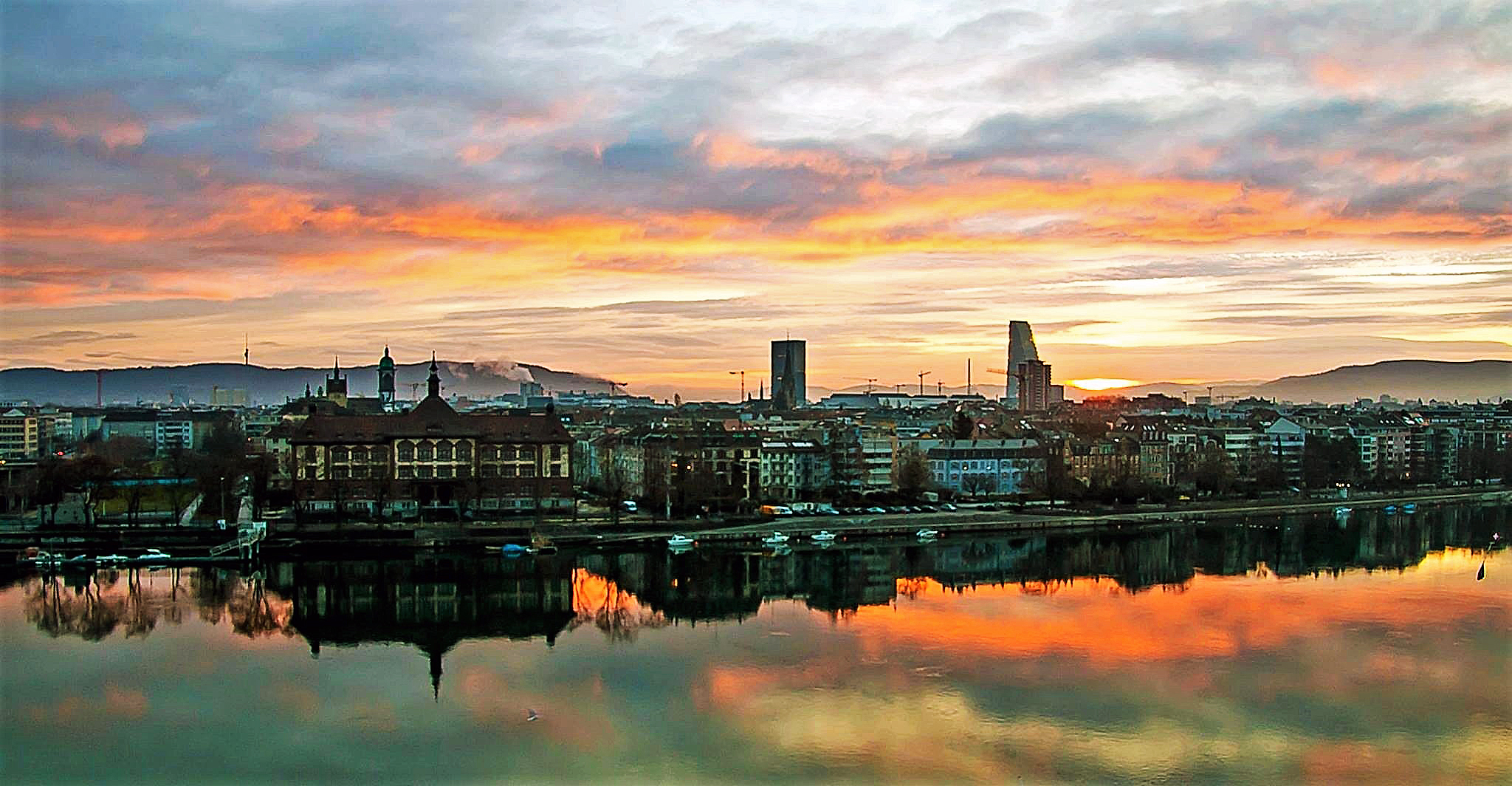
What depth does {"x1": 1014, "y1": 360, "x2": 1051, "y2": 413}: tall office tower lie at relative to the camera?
7875 centimetres

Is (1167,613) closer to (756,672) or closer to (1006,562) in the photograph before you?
(1006,562)

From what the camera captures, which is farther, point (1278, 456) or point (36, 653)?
point (1278, 456)

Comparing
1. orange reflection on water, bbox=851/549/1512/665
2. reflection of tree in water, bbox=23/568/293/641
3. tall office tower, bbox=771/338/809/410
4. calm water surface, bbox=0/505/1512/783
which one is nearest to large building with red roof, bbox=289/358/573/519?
calm water surface, bbox=0/505/1512/783

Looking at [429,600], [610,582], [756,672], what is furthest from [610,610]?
[756,672]

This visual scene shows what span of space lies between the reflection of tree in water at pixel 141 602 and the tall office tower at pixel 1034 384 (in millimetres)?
66676

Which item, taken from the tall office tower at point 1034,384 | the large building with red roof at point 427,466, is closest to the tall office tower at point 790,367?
the tall office tower at point 1034,384

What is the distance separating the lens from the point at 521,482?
67.6 feet

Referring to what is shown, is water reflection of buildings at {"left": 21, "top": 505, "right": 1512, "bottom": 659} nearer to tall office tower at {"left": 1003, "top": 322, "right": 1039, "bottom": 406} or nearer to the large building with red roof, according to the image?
the large building with red roof

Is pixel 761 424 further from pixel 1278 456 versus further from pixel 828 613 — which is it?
pixel 828 613

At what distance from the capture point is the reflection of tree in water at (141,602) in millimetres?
12611

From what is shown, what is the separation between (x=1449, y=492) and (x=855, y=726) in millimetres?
24296

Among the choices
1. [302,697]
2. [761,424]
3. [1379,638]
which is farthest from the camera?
[761,424]

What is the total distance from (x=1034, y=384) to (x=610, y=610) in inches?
2697

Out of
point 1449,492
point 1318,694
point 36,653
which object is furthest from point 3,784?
point 1449,492
